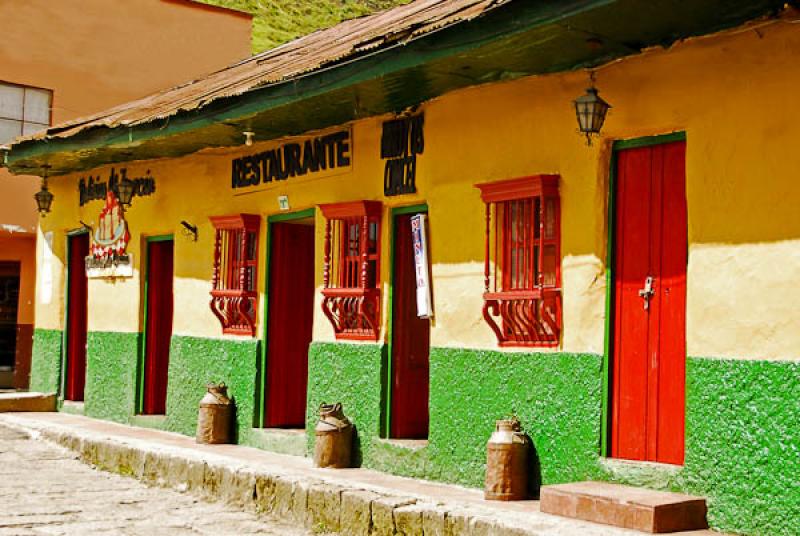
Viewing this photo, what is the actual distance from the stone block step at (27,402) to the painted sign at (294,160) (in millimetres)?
4858

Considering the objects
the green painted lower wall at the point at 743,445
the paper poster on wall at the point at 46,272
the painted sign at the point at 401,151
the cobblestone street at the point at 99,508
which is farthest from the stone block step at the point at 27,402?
the green painted lower wall at the point at 743,445

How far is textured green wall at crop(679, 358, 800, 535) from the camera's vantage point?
610 centimetres

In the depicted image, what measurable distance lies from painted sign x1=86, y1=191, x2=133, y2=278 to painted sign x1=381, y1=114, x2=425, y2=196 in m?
5.01

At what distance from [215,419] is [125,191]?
11.3ft

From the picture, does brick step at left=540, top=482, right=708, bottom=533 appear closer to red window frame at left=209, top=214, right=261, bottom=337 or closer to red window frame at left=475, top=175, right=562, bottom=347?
red window frame at left=475, top=175, right=562, bottom=347

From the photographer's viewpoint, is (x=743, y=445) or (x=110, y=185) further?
(x=110, y=185)

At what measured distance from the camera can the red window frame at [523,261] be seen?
768cm

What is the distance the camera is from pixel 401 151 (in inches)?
363

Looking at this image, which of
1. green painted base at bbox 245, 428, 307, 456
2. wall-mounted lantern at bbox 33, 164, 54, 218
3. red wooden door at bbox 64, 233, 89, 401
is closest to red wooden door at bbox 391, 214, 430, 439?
green painted base at bbox 245, 428, 307, 456

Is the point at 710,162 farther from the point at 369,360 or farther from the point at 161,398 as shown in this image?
the point at 161,398

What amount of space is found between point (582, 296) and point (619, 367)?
520 millimetres

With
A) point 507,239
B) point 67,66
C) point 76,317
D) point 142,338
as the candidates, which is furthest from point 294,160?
point 67,66

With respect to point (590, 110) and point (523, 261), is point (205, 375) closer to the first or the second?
point (523, 261)

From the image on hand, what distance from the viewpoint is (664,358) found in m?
7.07
